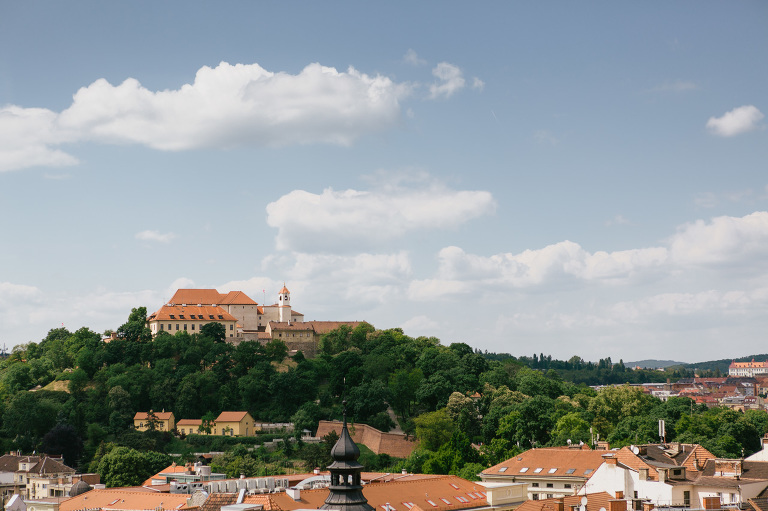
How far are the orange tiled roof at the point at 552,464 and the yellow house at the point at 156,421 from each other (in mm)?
49505

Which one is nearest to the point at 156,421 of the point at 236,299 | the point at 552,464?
the point at 236,299

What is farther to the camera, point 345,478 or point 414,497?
point 414,497

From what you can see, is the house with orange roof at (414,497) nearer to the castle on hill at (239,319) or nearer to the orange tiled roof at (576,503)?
the orange tiled roof at (576,503)

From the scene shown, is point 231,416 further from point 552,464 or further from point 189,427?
point 552,464

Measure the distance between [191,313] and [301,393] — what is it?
Answer: 21308mm

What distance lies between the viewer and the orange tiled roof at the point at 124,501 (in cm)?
5116

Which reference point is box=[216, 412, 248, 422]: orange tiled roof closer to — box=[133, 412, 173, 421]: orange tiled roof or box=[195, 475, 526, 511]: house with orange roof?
box=[133, 412, 173, 421]: orange tiled roof

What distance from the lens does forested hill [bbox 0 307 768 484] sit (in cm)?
8331

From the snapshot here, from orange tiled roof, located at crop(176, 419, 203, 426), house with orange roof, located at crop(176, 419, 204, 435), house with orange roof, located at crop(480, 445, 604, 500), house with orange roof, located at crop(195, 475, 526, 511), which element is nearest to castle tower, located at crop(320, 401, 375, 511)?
house with orange roof, located at crop(195, 475, 526, 511)

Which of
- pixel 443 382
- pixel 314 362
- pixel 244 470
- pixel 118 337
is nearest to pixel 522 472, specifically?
pixel 244 470

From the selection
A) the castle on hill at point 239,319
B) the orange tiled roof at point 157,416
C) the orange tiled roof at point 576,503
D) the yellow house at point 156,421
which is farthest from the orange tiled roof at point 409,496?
the castle on hill at point 239,319

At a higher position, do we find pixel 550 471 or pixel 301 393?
pixel 301 393

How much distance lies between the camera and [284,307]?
125188 mm

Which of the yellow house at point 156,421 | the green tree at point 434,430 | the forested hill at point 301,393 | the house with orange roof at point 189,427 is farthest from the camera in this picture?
the house with orange roof at point 189,427
